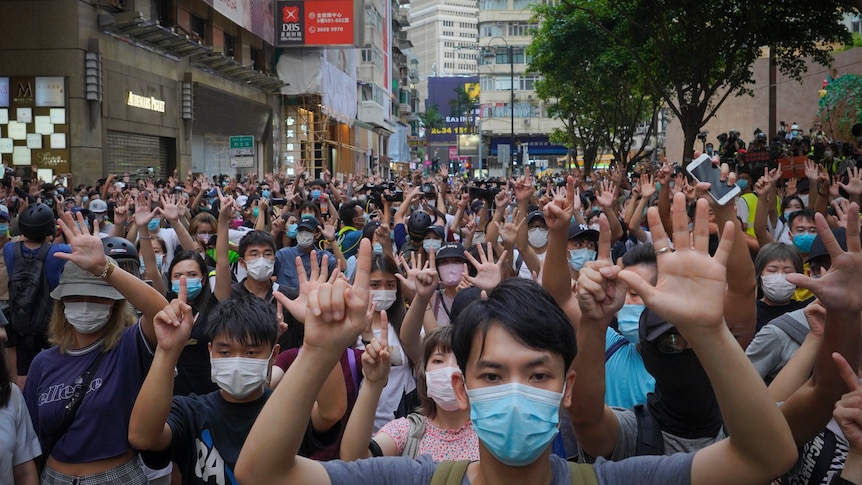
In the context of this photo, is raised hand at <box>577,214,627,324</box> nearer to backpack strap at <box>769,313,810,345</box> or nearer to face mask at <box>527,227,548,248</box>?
backpack strap at <box>769,313,810,345</box>

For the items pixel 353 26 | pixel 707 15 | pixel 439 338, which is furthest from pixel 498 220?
pixel 353 26

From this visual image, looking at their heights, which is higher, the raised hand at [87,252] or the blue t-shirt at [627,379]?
the raised hand at [87,252]

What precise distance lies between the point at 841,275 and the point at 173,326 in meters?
2.33

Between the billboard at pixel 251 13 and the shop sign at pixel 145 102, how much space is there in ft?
13.1

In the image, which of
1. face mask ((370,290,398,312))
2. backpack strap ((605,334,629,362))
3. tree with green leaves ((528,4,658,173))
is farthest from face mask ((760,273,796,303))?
tree with green leaves ((528,4,658,173))

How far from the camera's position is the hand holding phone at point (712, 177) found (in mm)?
Result: 3428

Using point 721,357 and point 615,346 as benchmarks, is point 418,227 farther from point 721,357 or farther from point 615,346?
point 721,357

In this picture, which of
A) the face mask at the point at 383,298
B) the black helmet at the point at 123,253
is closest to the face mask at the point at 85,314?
the black helmet at the point at 123,253

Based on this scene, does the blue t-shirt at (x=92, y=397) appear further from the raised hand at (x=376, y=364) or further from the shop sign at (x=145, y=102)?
the shop sign at (x=145, y=102)

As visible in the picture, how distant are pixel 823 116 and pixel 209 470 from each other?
29.3 meters

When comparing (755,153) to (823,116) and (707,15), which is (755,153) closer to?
(707,15)

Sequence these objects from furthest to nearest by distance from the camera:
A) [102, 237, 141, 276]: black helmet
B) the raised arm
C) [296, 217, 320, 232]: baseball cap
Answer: [296, 217, 320, 232]: baseball cap
[102, 237, 141, 276]: black helmet
the raised arm

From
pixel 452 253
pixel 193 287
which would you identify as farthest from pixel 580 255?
pixel 193 287

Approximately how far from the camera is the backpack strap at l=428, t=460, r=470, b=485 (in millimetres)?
2297
